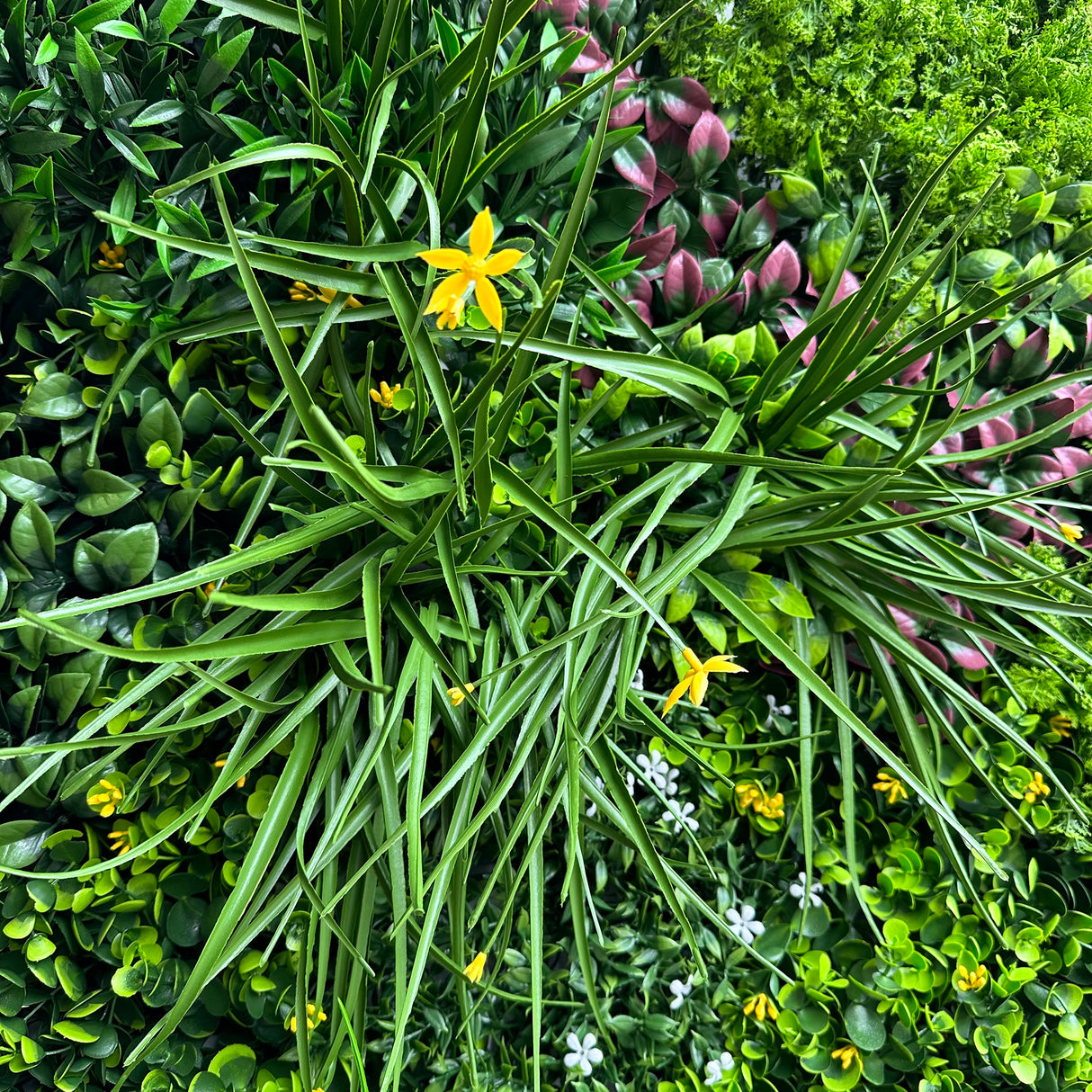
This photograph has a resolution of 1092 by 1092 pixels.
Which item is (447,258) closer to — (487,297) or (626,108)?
(487,297)

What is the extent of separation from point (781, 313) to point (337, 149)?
48 cm

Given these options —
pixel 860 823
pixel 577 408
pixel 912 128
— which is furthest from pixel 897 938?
pixel 912 128

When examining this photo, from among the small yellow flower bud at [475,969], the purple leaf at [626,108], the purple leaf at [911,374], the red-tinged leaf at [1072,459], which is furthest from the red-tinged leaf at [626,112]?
the small yellow flower bud at [475,969]

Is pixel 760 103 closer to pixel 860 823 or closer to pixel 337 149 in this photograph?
pixel 337 149

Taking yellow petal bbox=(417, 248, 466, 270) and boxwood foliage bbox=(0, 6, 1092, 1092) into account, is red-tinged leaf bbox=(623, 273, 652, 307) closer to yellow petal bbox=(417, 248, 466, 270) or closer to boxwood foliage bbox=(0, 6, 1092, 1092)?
boxwood foliage bbox=(0, 6, 1092, 1092)

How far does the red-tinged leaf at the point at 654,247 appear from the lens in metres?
0.81

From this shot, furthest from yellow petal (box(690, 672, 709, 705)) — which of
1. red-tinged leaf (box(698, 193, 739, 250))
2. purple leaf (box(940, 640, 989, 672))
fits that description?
red-tinged leaf (box(698, 193, 739, 250))

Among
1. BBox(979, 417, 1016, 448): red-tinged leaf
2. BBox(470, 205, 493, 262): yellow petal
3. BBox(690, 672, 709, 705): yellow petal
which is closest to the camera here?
BBox(470, 205, 493, 262): yellow petal

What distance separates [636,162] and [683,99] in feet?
0.32

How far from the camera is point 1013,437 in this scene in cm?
89

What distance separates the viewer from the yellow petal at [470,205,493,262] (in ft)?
1.51

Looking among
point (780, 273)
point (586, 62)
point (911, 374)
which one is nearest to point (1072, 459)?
point (911, 374)

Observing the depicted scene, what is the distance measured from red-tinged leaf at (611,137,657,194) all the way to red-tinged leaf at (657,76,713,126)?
0.05 meters

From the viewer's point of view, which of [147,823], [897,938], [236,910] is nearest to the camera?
[236,910]
